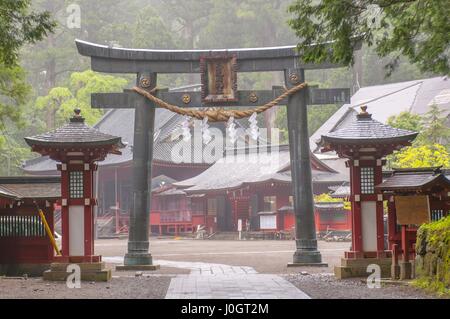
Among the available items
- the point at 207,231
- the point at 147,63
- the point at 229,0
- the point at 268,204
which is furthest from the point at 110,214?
the point at 147,63

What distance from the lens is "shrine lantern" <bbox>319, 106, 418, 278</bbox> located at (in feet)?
67.7

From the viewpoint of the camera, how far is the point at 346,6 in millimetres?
15953

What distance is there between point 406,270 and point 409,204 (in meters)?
1.51

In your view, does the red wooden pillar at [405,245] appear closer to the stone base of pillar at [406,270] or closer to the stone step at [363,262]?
the stone base of pillar at [406,270]

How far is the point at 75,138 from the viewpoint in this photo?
829 inches

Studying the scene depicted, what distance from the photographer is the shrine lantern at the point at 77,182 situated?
2086 centimetres

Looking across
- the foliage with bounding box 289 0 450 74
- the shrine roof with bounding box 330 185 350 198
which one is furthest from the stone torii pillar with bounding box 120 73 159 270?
the shrine roof with bounding box 330 185 350 198

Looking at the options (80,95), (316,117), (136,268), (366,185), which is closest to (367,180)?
(366,185)

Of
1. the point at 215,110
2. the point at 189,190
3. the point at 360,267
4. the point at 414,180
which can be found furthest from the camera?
the point at 189,190

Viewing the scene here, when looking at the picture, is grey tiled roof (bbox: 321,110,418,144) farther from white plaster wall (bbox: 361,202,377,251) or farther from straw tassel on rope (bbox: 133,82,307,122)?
straw tassel on rope (bbox: 133,82,307,122)

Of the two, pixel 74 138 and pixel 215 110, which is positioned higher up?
pixel 215 110

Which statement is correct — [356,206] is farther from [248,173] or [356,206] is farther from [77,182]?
[248,173]

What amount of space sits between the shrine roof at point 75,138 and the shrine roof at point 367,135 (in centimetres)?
560
